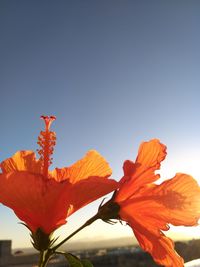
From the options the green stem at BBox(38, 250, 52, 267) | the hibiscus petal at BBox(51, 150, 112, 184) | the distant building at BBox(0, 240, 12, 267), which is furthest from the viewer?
the distant building at BBox(0, 240, 12, 267)

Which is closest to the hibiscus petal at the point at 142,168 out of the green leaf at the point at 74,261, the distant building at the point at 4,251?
the green leaf at the point at 74,261

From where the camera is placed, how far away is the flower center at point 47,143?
1.01m

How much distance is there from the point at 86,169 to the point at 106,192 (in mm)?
122

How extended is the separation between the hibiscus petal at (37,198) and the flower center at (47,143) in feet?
0.35

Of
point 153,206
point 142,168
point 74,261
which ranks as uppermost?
point 142,168

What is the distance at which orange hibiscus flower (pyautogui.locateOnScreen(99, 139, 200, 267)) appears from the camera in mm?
1021

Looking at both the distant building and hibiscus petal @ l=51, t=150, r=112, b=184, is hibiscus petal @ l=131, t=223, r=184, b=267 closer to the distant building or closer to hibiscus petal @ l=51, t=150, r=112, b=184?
hibiscus petal @ l=51, t=150, r=112, b=184

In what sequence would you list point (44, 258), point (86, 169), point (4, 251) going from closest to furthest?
point (44, 258), point (86, 169), point (4, 251)

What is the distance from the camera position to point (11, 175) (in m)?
0.85

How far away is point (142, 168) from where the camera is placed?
106cm

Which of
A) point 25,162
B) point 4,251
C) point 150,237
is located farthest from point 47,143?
point 4,251

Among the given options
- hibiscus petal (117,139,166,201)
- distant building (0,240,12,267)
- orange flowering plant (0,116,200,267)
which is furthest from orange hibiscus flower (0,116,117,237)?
distant building (0,240,12,267)

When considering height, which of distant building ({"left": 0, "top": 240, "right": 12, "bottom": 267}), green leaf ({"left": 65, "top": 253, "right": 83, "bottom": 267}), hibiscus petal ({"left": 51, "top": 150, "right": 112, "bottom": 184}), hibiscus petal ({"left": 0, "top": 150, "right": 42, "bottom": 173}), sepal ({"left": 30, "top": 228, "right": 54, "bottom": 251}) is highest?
distant building ({"left": 0, "top": 240, "right": 12, "bottom": 267})

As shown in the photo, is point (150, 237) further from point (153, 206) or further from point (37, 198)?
point (37, 198)
